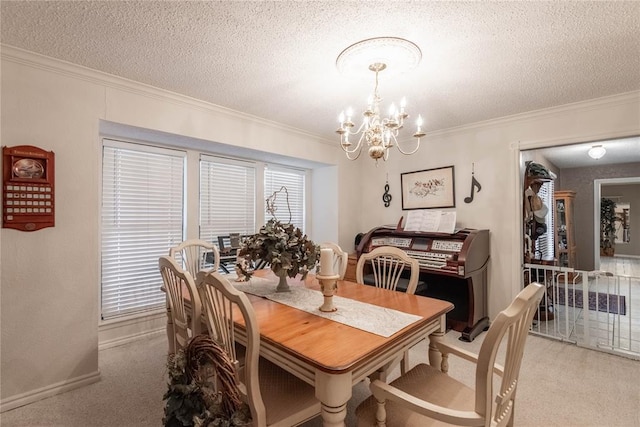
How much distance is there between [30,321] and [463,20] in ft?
10.8

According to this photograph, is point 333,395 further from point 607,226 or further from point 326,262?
point 607,226

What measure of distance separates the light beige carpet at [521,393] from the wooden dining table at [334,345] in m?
0.76

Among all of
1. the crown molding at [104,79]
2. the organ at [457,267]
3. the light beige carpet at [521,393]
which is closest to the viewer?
the light beige carpet at [521,393]

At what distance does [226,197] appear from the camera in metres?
3.67

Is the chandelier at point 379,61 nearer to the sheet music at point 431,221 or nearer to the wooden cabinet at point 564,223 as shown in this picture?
the sheet music at point 431,221

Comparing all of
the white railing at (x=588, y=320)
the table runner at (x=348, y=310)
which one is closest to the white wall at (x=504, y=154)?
the white railing at (x=588, y=320)

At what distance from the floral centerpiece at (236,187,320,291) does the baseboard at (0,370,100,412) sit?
5.07 feet

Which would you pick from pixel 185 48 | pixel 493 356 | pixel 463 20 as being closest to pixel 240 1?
pixel 185 48

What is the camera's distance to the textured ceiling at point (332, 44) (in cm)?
158

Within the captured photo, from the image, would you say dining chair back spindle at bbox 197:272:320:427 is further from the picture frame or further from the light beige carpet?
the picture frame

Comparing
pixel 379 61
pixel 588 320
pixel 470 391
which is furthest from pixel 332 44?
pixel 588 320

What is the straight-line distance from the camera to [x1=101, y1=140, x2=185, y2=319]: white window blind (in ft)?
9.43

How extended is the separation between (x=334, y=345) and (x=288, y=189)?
3.31 metres

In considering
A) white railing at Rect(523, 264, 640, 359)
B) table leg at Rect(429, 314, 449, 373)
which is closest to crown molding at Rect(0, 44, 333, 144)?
table leg at Rect(429, 314, 449, 373)
